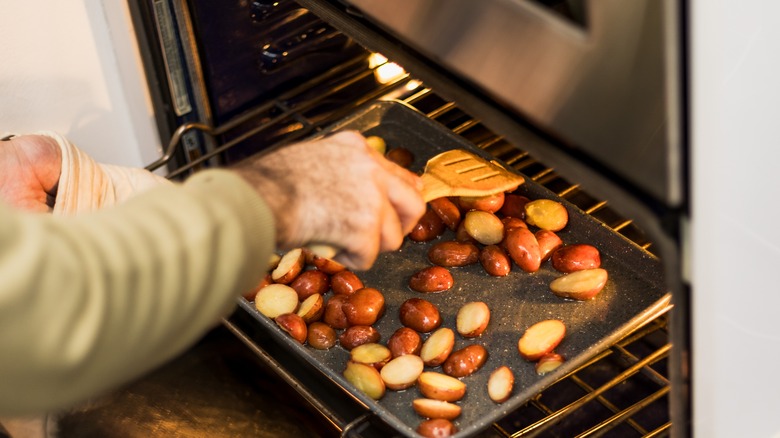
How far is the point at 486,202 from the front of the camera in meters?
1.17

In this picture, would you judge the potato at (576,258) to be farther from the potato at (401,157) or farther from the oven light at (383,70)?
the oven light at (383,70)

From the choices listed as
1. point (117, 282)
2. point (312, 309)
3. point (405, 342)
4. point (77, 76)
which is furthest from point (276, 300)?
point (117, 282)

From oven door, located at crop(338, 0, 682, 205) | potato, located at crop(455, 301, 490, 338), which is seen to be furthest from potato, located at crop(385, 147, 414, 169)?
oven door, located at crop(338, 0, 682, 205)

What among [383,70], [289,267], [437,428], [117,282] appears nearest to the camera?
[117,282]

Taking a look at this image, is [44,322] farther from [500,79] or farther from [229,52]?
[229,52]

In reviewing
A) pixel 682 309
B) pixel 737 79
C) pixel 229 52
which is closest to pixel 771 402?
pixel 682 309

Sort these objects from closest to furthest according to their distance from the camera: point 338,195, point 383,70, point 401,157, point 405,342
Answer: point 338,195, point 405,342, point 401,157, point 383,70

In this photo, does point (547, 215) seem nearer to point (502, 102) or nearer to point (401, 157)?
point (401, 157)

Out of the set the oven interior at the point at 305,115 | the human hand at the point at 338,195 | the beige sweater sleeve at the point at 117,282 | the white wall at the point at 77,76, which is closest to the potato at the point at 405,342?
the oven interior at the point at 305,115

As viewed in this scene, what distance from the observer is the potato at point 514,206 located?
1168 millimetres

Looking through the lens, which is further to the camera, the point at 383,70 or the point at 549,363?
the point at 383,70

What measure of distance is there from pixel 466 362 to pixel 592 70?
1.47ft

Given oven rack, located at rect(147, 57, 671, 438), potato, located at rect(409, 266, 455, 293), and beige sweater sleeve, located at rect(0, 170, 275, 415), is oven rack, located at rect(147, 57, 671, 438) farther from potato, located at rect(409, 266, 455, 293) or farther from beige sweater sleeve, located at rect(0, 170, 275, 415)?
beige sweater sleeve, located at rect(0, 170, 275, 415)

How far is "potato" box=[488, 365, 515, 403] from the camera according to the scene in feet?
3.18
